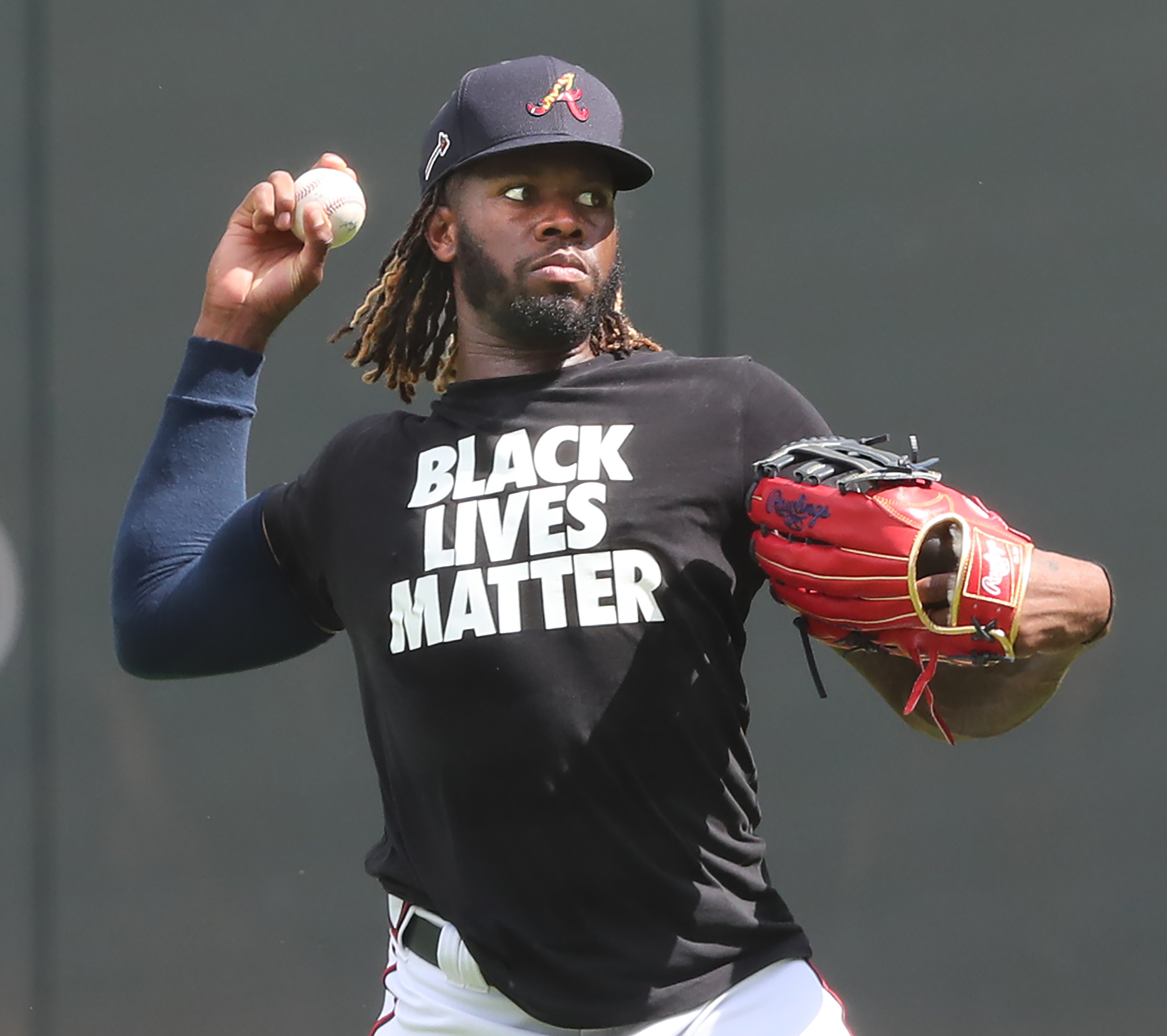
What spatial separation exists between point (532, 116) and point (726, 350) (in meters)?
1.59

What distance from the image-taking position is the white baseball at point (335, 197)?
2.54 metres

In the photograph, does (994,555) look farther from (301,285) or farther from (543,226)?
(301,285)

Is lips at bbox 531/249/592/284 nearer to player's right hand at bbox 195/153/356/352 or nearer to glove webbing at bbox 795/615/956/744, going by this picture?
player's right hand at bbox 195/153/356/352

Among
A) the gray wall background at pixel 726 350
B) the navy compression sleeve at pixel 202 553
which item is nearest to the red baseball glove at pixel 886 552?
the navy compression sleeve at pixel 202 553

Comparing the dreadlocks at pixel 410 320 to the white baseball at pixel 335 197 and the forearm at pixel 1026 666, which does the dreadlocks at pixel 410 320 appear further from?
the forearm at pixel 1026 666

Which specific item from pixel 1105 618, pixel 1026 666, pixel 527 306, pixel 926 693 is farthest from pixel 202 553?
pixel 1105 618

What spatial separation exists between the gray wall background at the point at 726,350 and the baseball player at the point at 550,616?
56.8 inches

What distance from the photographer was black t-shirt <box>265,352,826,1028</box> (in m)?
2.04

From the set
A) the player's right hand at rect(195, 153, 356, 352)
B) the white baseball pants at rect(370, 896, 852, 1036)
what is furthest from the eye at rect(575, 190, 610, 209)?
the white baseball pants at rect(370, 896, 852, 1036)

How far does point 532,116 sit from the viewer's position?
2256mm

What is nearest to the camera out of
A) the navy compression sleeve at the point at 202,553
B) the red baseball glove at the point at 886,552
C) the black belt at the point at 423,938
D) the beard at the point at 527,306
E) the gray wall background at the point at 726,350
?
the red baseball glove at the point at 886,552

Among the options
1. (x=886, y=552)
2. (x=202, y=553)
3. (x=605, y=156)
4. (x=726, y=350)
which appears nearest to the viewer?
(x=886, y=552)

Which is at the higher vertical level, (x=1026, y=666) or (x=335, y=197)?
(x=335, y=197)

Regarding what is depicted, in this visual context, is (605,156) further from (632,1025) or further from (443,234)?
(632,1025)
